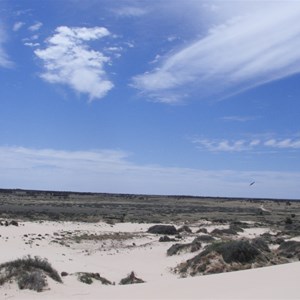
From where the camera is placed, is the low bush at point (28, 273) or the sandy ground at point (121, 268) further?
the low bush at point (28, 273)

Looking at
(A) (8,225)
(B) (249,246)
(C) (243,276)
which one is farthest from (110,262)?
(A) (8,225)

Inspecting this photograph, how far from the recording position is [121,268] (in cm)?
2212

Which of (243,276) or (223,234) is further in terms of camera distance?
(223,234)

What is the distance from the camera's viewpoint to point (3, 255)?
23.4 meters

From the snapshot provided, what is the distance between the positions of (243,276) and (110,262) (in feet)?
39.2

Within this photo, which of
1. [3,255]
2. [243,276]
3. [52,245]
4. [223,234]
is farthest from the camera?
[223,234]

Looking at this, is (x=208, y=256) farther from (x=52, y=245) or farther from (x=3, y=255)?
(x=52, y=245)

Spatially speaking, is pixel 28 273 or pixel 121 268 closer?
pixel 28 273

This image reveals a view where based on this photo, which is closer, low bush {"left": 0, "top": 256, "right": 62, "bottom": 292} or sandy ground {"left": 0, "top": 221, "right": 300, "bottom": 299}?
sandy ground {"left": 0, "top": 221, "right": 300, "bottom": 299}

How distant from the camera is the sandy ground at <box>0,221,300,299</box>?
11.0 meters

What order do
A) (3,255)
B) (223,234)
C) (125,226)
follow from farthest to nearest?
1. (125,226)
2. (223,234)
3. (3,255)

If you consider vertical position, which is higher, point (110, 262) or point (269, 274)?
point (269, 274)

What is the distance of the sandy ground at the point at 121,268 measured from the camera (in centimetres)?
1102

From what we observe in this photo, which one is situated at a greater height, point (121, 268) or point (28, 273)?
point (28, 273)
